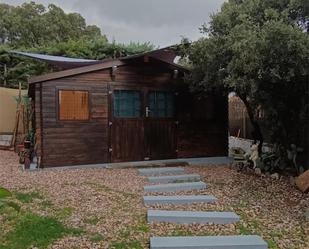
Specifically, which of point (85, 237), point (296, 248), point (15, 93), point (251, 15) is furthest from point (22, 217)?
point (15, 93)

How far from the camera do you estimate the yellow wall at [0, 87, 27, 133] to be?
13.7 metres

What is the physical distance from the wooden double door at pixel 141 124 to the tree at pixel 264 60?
3.37ft

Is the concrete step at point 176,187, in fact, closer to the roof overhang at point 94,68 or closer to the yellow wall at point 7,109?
the roof overhang at point 94,68

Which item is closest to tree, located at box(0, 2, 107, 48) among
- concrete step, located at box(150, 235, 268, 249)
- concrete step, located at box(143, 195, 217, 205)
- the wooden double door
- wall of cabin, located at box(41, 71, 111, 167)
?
the wooden double door

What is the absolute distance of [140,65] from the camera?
9.09 m

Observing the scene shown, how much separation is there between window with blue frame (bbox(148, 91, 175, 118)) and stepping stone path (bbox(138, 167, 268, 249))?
2.64m

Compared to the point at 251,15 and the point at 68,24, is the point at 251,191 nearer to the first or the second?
the point at 251,15

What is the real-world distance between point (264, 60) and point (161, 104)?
3.90 m

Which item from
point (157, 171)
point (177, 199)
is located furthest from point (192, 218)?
point (157, 171)

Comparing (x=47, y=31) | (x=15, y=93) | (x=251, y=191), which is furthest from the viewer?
(x=47, y=31)

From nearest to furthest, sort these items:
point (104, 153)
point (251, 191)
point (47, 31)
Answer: point (251, 191), point (104, 153), point (47, 31)

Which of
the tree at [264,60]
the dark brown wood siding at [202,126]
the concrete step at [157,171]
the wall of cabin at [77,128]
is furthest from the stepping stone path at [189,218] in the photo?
the dark brown wood siding at [202,126]

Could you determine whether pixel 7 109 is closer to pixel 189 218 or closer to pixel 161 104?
pixel 161 104

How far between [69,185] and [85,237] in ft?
8.26
